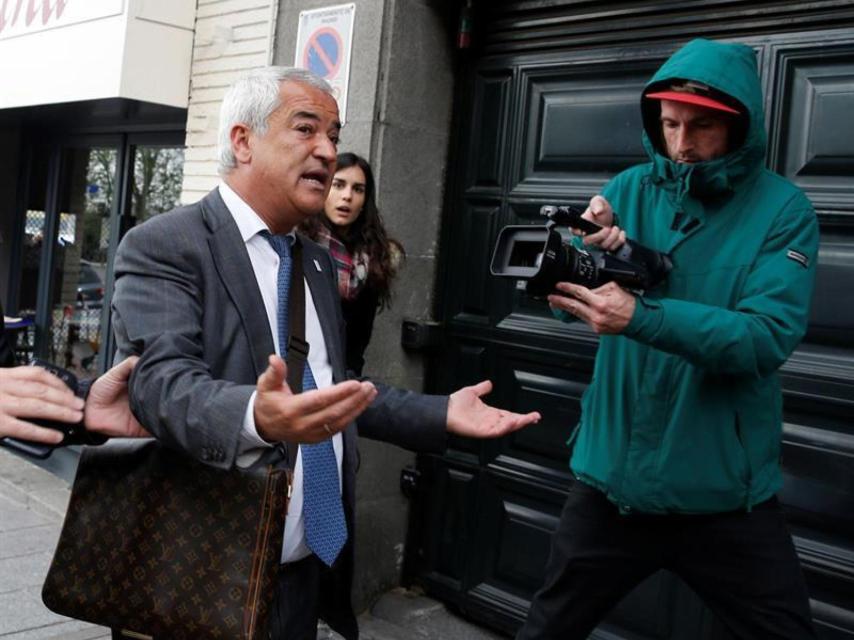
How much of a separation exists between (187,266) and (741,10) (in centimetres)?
252

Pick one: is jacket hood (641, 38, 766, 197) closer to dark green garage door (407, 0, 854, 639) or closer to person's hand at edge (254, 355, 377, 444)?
dark green garage door (407, 0, 854, 639)

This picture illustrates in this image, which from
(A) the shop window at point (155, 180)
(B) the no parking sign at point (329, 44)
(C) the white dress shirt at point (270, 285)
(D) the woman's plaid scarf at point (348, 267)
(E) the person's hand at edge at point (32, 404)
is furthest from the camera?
(A) the shop window at point (155, 180)

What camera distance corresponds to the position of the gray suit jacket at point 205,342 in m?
1.99

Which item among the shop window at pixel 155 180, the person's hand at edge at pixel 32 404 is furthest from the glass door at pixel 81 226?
the person's hand at edge at pixel 32 404

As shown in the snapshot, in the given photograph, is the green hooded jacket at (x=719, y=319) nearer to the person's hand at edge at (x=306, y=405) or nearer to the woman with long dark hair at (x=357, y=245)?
the person's hand at edge at (x=306, y=405)

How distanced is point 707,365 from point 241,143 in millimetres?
1319

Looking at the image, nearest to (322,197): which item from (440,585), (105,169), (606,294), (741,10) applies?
(606,294)

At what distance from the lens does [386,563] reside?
15.7 feet

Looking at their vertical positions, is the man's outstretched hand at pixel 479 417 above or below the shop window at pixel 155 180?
below

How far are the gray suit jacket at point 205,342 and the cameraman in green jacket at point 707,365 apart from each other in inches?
23.2

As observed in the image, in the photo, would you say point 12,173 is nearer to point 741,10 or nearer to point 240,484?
point 741,10

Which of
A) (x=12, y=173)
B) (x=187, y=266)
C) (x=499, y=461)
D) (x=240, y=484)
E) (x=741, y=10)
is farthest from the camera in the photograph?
(x=12, y=173)

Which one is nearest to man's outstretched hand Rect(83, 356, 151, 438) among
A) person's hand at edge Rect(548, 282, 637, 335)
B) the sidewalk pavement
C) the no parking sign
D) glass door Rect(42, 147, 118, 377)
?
person's hand at edge Rect(548, 282, 637, 335)

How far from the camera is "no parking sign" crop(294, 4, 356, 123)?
470 cm
